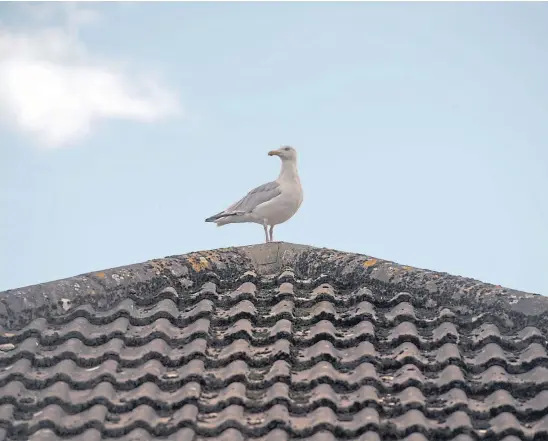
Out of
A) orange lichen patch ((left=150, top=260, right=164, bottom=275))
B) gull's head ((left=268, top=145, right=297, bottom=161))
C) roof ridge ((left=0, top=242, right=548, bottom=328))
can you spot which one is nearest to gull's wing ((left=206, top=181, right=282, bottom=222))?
gull's head ((left=268, top=145, right=297, bottom=161))

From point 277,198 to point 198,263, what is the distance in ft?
7.85

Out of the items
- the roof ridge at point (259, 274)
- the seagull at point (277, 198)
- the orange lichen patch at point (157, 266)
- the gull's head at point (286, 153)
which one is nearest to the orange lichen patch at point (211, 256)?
the roof ridge at point (259, 274)

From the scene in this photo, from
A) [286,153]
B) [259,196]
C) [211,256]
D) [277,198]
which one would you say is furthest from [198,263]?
[286,153]

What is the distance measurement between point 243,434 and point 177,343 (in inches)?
36.6

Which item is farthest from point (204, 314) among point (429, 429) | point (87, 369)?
point (429, 429)

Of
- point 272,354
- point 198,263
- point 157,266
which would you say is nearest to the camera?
point 272,354

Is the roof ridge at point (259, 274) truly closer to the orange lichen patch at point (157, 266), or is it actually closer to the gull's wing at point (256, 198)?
the orange lichen patch at point (157, 266)

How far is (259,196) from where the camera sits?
812 centimetres

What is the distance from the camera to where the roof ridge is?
5070mm

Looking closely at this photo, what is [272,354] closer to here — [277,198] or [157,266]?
[157,266]

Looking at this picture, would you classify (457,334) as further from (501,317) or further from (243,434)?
(243,434)

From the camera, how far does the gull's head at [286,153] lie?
8.14 m

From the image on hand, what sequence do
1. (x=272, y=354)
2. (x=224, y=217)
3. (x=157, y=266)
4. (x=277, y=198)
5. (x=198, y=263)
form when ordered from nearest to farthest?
(x=272, y=354) < (x=157, y=266) < (x=198, y=263) < (x=277, y=198) < (x=224, y=217)

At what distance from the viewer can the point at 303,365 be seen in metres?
4.40
